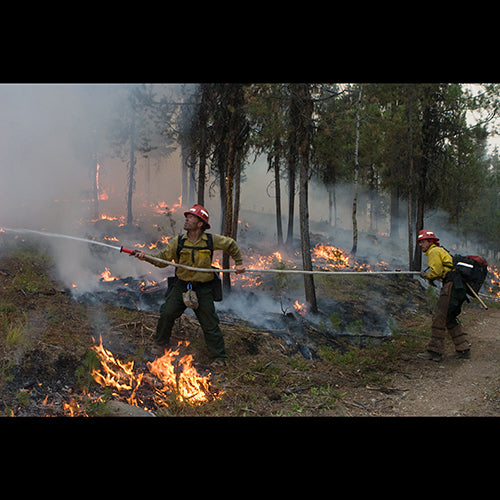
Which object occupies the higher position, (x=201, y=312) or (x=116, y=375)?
(x=201, y=312)

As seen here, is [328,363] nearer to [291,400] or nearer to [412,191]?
[291,400]

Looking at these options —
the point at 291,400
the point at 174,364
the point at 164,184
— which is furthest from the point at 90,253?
the point at 164,184

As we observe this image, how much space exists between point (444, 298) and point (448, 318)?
1.28 feet

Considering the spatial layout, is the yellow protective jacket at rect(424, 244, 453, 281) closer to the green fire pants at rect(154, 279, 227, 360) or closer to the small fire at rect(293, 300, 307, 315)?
the green fire pants at rect(154, 279, 227, 360)

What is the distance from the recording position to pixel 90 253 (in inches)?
406

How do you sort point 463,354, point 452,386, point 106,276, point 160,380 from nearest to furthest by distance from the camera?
point 160,380 → point 452,386 → point 463,354 → point 106,276

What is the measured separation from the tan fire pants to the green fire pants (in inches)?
150

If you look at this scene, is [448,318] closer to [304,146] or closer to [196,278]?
[196,278]

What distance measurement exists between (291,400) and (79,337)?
10.7 feet

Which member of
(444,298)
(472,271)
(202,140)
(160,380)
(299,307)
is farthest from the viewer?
(202,140)

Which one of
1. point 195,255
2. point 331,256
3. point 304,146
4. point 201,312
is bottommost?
point 331,256

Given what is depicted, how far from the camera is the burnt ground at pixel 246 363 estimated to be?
4.53 m

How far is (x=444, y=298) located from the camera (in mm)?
6516

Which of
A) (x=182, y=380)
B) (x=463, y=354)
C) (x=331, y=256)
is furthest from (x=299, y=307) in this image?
(x=331, y=256)
